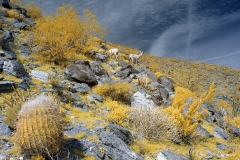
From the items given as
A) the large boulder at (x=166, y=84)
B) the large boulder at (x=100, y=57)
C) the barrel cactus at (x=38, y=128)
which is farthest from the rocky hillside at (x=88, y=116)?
the large boulder at (x=100, y=57)

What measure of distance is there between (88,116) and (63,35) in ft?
23.2

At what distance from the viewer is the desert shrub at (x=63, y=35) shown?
1047 cm

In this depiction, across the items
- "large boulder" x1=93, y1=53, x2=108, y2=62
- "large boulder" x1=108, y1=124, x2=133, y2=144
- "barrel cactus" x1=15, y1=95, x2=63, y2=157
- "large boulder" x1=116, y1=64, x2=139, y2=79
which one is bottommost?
"large boulder" x1=108, y1=124, x2=133, y2=144

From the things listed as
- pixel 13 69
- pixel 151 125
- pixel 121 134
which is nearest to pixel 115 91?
pixel 151 125

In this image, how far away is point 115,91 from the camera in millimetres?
9328

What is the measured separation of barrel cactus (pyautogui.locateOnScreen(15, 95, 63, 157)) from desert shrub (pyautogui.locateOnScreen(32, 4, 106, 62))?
22.4 ft

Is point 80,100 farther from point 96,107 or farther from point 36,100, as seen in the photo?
point 36,100

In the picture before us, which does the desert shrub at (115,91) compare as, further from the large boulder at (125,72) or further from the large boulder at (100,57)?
the large boulder at (100,57)

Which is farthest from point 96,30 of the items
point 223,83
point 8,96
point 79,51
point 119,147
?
point 223,83

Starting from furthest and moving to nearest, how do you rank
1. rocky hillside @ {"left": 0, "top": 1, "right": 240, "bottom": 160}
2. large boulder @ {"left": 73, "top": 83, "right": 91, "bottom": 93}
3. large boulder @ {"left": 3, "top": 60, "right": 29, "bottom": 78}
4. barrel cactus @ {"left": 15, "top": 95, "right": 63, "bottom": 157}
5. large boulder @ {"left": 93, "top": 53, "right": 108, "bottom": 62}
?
large boulder @ {"left": 93, "top": 53, "right": 108, "bottom": 62} → large boulder @ {"left": 73, "top": 83, "right": 91, "bottom": 93} → large boulder @ {"left": 3, "top": 60, "right": 29, "bottom": 78} → rocky hillside @ {"left": 0, "top": 1, "right": 240, "bottom": 160} → barrel cactus @ {"left": 15, "top": 95, "right": 63, "bottom": 157}

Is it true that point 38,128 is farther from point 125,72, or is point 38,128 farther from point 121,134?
point 125,72

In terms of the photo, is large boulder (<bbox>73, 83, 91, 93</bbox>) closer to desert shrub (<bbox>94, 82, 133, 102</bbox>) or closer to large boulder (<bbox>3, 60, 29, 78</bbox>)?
desert shrub (<bbox>94, 82, 133, 102</bbox>)

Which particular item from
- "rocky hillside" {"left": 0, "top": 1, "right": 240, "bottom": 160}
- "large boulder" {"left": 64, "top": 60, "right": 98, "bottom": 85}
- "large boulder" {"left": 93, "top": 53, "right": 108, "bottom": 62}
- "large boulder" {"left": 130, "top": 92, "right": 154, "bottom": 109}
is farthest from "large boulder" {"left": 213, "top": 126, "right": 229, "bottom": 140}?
"large boulder" {"left": 93, "top": 53, "right": 108, "bottom": 62}

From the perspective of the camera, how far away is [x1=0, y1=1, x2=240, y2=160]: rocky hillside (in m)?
3.80
